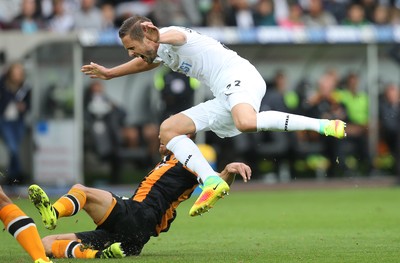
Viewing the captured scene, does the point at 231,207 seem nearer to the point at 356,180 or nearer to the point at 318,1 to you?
the point at 356,180

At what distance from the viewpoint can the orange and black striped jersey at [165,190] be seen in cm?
959

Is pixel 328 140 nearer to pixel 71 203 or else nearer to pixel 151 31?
pixel 151 31

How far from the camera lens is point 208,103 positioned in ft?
35.0

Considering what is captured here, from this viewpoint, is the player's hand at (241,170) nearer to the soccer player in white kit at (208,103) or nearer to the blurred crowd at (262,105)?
the soccer player in white kit at (208,103)

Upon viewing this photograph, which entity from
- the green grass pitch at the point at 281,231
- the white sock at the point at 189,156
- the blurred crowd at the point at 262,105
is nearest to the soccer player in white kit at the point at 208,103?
the white sock at the point at 189,156

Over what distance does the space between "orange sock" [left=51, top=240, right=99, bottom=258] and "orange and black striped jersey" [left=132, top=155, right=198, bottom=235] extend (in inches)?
25.3

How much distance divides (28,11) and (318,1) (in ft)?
21.9

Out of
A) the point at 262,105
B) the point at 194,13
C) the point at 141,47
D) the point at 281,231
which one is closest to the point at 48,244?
the point at 141,47

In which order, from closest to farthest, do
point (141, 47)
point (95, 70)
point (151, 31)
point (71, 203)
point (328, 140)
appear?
point (71, 203) → point (151, 31) → point (141, 47) → point (95, 70) → point (328, 140)

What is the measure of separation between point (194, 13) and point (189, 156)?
42.0ft

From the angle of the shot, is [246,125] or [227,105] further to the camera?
[227,105]

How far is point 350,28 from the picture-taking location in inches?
856

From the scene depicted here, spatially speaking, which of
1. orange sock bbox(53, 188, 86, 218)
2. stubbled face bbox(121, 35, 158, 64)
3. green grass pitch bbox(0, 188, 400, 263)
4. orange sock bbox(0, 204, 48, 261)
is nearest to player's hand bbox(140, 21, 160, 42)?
stubbled face bbox(121, 35, 158, 64)

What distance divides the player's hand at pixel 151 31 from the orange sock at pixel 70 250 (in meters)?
2.10
